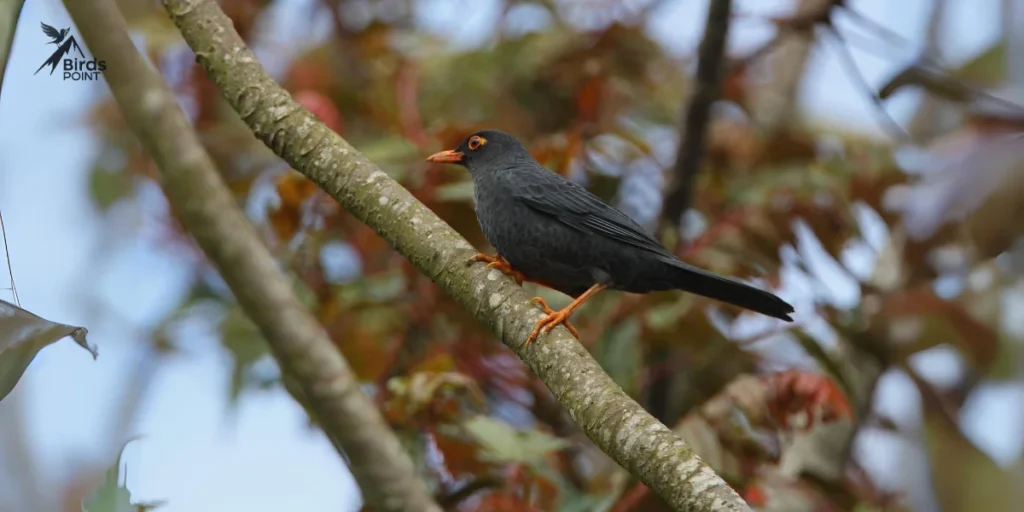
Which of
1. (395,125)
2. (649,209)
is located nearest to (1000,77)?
(649,209)

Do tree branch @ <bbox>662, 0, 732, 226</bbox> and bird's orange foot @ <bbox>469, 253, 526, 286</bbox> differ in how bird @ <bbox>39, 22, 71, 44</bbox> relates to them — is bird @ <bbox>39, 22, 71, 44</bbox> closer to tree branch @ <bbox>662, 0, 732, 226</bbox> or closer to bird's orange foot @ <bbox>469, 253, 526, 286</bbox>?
→ bird's orange foot @ <bbox>469, 253, 526, 286</bbox>

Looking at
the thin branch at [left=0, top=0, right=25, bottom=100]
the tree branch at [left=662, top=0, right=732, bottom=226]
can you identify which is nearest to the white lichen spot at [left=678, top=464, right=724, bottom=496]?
the thin branch at [left=0, top=0, right=25, bottom=100]

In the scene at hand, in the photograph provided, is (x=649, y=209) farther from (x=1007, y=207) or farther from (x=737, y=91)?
(x=1007, y=207)

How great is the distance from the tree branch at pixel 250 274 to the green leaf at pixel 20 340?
19.9 inches

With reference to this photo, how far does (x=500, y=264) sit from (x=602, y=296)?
1.86m

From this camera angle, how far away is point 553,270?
3.94 meters

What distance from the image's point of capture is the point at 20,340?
232cm

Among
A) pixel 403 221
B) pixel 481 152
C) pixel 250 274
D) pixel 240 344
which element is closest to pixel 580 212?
pixel 481 152

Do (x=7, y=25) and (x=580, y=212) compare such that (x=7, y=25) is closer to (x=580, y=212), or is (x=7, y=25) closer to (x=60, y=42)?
(x=60, y=42)

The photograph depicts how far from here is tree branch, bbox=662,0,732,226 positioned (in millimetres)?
4469

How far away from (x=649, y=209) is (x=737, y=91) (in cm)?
98

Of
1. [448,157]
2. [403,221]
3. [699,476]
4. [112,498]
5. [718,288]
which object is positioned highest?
[448,157]

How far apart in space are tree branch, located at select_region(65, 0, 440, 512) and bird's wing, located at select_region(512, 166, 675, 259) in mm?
1455

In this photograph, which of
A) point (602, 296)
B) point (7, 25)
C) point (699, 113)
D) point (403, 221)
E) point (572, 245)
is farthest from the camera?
point (602, 296)
